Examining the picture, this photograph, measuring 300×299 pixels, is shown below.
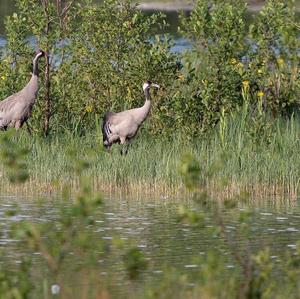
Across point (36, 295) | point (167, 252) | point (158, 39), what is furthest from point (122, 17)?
point (36, 295)

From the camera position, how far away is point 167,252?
943cm

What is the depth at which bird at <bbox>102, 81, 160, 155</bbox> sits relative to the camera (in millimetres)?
14266

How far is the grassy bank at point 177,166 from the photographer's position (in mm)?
12617

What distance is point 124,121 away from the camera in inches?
565

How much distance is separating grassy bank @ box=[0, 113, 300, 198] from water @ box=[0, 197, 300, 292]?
43 centimetres

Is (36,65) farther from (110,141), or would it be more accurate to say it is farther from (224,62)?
(224,62)

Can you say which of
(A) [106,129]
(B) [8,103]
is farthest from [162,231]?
(B) [8,103]

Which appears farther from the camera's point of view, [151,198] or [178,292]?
[151,198]

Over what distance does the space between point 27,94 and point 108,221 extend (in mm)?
3861

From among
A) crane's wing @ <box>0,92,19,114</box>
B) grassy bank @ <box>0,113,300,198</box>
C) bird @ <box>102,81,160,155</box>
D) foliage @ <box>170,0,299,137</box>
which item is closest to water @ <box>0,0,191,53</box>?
foliage @ <box>170,0,299,137</box>

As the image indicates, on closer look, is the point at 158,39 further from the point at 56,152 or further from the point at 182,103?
the point at 56,152

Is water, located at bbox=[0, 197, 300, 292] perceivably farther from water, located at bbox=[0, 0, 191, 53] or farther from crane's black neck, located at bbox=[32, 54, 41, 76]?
water, located at bbox=[0, 0, 191, 53]

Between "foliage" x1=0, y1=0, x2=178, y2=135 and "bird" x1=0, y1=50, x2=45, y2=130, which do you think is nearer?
"bird" x1=0, y1=50, x2=45, y2=130

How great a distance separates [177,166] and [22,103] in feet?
8.97
